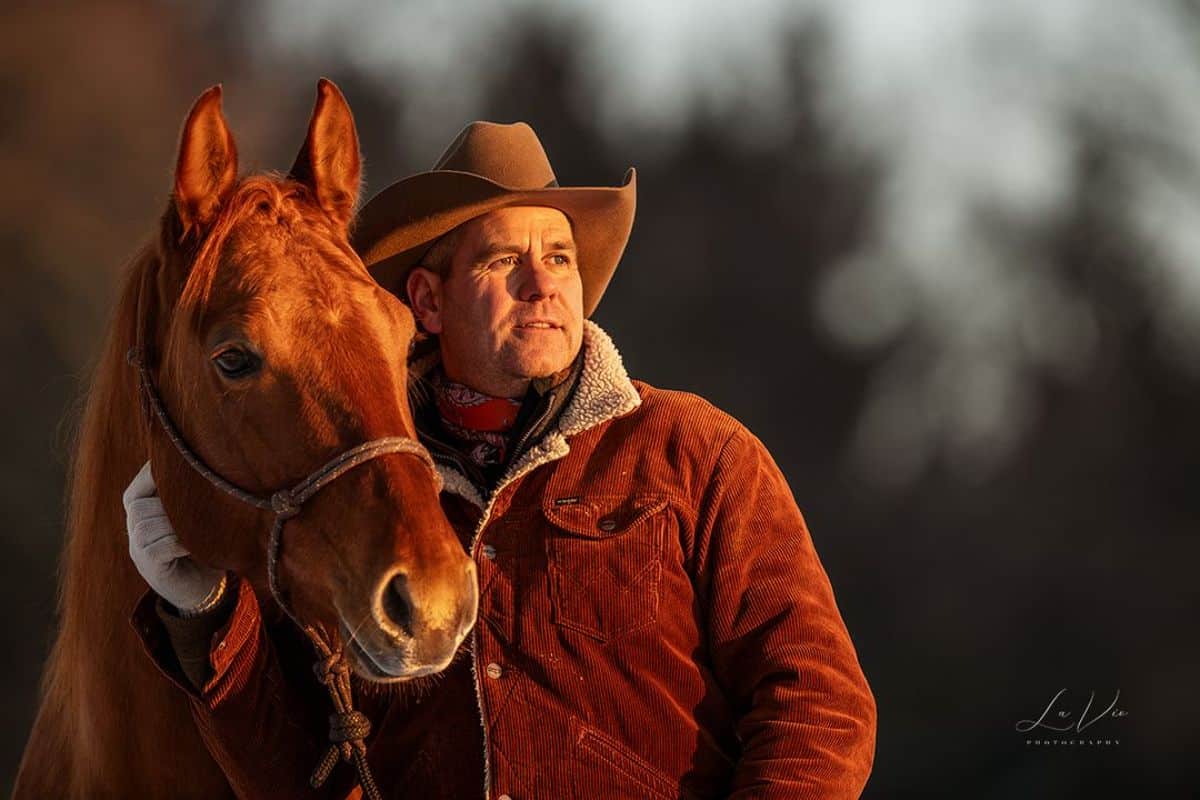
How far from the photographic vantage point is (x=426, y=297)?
2.27 m

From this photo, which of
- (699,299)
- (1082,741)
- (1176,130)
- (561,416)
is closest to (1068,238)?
(1176,130)

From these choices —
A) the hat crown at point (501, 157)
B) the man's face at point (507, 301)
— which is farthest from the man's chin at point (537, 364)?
the hat crown at point (501, 157)

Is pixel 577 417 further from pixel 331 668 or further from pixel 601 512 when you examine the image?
pixel 331 668

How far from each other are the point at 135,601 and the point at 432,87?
3.50 metres

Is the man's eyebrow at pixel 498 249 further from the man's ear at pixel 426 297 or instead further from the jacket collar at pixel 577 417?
→ the jacket collar at pixel 577 417

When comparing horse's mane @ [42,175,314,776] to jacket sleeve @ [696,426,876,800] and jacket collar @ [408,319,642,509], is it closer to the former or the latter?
jacket collar @ [408,319,642,509]

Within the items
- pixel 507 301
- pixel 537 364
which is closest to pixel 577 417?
pixel 537 364

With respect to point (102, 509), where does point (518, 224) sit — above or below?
above

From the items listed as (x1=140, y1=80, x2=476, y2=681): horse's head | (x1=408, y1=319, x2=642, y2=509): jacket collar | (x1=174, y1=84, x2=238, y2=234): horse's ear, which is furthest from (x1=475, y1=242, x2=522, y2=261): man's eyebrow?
(x1=174, y1=84, x2=238, y2=234): horse's ear

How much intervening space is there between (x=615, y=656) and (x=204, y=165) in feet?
2.97

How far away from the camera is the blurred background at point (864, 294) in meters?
4.55

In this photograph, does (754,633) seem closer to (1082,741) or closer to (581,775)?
(581,775)

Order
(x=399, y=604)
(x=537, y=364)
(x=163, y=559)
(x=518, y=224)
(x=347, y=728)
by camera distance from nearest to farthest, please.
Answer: (x=399, y=604)
(x=163, y=559)
(x=347, y=728)
(x=537, y=364)
(x=518, y=224)

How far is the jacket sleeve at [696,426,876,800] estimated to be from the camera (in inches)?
72.0
